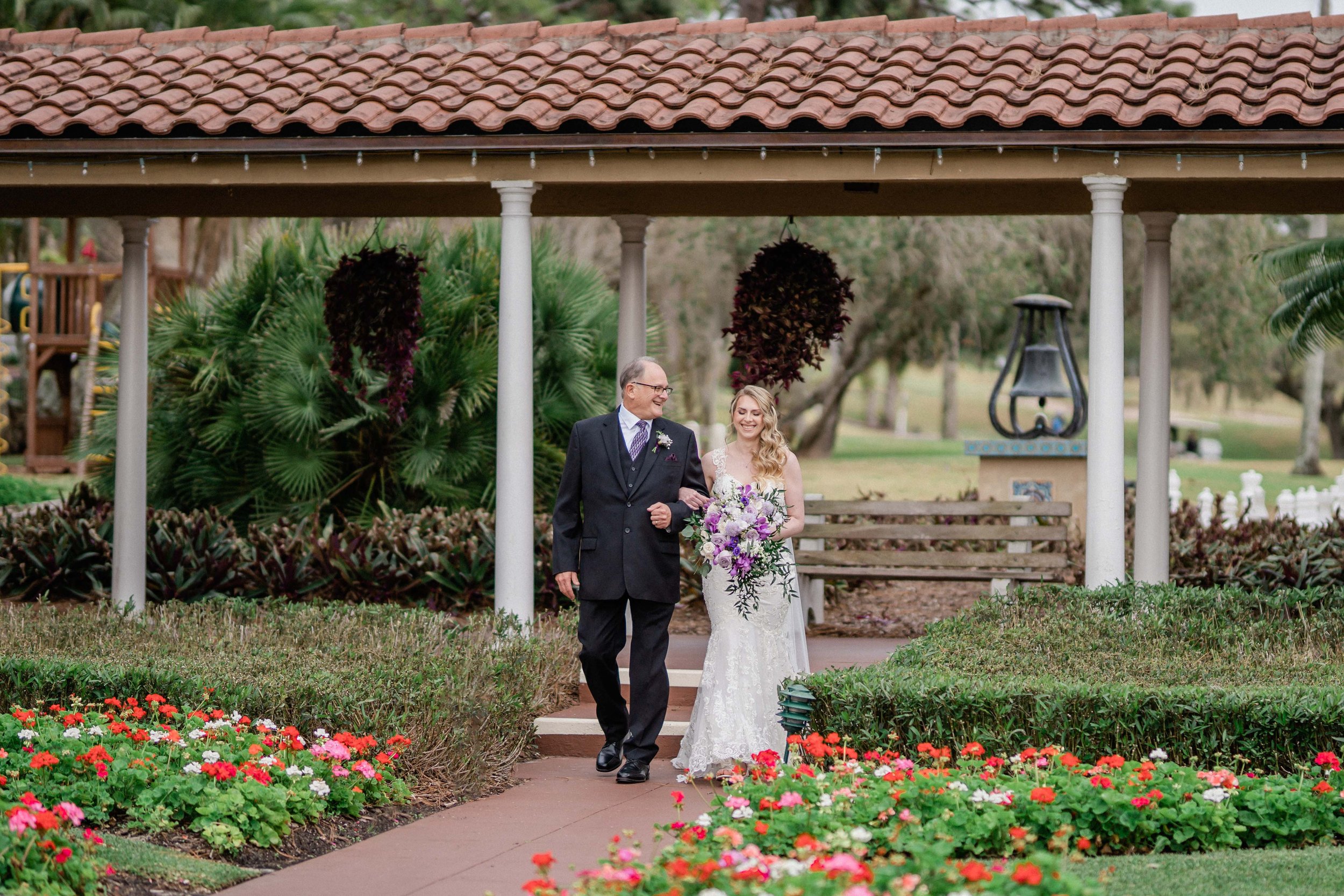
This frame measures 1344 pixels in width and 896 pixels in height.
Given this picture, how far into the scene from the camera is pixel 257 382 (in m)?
12.3

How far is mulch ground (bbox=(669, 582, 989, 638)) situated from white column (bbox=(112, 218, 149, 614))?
366cm

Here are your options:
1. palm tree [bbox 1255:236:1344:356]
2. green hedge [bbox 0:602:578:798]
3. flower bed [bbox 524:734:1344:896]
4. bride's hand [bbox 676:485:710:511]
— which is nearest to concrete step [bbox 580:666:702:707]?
green hedge [bbox 0:602:578:798]

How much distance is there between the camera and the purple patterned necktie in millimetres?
6344

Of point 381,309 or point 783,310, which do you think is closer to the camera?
point 783,310

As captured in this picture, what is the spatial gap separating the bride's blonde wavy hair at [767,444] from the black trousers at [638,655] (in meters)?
0.77

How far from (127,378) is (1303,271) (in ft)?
32.9

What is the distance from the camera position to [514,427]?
26.6 ft

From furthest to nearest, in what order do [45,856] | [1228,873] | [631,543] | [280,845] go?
[631,543] < [280,845] < [1228,873] < [45,856]

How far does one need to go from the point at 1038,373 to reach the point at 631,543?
9.32m

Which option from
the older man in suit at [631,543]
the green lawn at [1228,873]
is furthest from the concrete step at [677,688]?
the green lawn at [1228,873]

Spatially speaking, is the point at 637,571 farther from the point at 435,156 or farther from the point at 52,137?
the point at 52,137

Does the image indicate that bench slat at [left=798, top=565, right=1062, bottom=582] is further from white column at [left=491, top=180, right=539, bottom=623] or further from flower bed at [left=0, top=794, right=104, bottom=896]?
flower bed at [left=0, top=794, right=104, bottom=896]

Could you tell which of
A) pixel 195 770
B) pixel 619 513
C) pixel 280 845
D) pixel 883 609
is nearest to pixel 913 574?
pixel 883 609

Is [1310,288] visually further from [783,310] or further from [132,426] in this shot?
[132,426]
